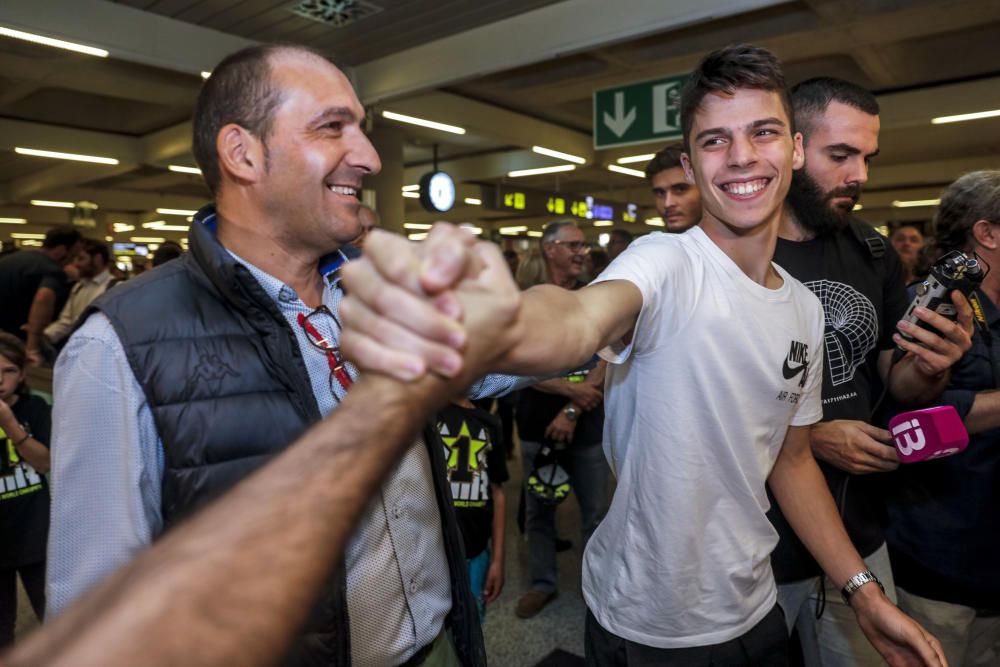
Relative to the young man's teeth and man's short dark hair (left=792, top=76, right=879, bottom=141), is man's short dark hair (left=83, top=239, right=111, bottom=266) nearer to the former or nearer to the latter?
man's short dark hair (left=792, top=76, right=879, bottom=141)

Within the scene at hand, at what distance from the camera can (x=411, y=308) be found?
1.86 ft

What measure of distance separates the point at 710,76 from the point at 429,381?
1.13m

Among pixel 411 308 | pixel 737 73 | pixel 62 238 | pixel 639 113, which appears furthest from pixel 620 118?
pixel 411 308

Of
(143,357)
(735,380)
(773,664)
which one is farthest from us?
(773,664)

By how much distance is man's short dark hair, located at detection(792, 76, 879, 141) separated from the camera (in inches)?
74.4

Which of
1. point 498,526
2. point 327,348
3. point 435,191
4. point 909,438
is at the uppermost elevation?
point 435,191

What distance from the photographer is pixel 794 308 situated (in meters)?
1.36

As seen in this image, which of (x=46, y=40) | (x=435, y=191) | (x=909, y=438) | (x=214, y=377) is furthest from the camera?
(x=435, y=191)

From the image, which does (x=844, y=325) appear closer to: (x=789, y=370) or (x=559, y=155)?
(x=789, y=370)

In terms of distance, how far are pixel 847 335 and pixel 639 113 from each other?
14.6ft

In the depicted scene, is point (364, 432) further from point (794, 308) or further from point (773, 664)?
point (773, 664)

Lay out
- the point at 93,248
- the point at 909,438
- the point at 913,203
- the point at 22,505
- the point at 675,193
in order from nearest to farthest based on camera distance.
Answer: the point at 909,438
the point at 22,505
the point at 675,193
the point at 93,248
the point at 913,203

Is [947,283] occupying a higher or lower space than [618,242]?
lower

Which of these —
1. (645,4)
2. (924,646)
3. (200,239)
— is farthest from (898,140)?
(200,239)
